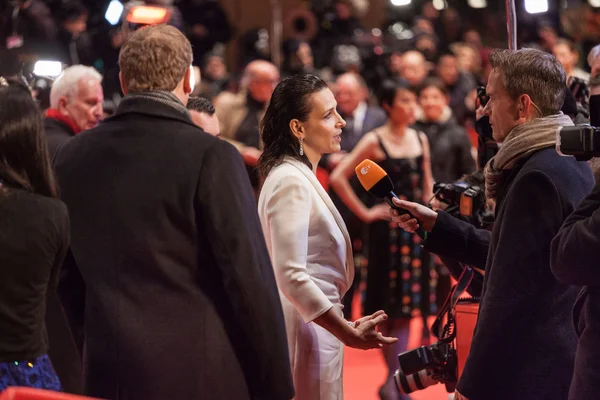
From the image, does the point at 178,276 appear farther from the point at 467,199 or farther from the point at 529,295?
the point at 467,199

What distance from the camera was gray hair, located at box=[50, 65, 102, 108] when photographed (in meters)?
4.39

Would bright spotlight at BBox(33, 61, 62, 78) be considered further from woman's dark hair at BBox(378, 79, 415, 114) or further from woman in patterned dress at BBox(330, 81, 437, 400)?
woman's dark hair at BBox(378, 79, 415, 114)

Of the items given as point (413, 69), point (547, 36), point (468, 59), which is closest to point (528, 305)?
point (413, 69)

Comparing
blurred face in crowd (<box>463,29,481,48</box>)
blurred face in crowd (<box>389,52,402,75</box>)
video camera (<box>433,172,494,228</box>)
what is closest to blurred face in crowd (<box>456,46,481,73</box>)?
blurred face in crowd (<box>463,29,481,48</box>)

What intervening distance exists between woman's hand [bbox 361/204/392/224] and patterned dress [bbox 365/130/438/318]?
0.04m

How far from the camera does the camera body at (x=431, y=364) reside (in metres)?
3.54

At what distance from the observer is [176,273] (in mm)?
2336

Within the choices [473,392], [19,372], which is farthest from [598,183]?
[19,372]

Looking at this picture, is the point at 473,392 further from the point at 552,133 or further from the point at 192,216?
the point at 192,216

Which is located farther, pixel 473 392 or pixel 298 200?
pixel 298 200

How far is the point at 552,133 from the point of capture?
2715 millimetres

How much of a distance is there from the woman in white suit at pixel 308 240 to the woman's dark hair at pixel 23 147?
77 cm

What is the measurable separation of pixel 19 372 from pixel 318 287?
94 cm

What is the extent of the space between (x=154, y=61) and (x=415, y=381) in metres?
1.80
